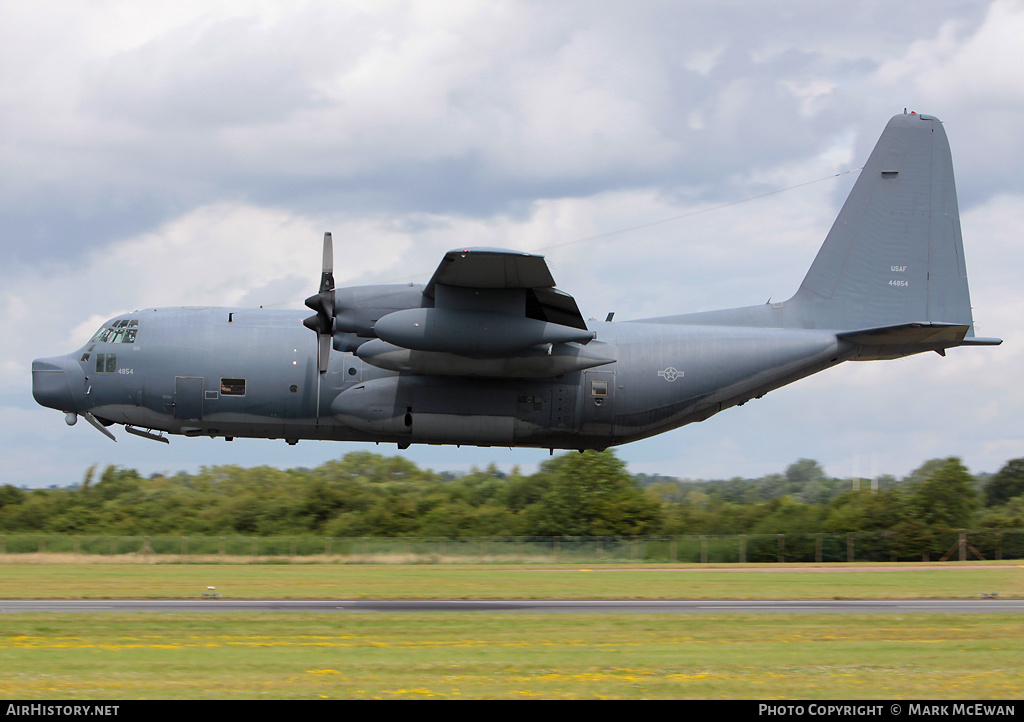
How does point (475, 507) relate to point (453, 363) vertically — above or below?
below

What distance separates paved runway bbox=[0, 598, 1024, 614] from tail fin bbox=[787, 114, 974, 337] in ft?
20.5

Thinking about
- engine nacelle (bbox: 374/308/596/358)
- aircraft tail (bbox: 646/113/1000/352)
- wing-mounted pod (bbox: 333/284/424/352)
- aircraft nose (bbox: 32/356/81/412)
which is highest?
aircraft tail (bbox: 646/113/1000/352)

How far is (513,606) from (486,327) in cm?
624

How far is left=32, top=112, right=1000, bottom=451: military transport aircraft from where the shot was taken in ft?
57.1

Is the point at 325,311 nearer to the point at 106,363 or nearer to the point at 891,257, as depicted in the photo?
the point at 106,363

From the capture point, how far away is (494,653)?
44.7 feet

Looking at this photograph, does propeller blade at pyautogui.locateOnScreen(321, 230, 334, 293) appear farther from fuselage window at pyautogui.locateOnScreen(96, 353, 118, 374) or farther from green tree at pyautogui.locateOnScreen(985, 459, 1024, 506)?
green tree at pyautogui.locateOnScreen(985, 459, 1024, 506)

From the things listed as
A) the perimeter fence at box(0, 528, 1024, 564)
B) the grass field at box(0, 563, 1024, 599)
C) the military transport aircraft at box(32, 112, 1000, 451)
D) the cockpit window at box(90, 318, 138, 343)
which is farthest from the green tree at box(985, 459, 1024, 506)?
the cockpit window at box(90, 318, 138, 343)

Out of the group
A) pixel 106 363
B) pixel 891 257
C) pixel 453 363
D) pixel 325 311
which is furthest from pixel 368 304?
pixel 891 257

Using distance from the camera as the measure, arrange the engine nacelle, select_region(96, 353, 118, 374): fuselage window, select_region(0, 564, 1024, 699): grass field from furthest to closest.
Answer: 1. select_region(96, 353, 118, 374): fuselage window
2. the engine nacelle
3. select_region(0, 564, 1024, 699): grass field

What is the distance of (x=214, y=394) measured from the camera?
61.4 ft

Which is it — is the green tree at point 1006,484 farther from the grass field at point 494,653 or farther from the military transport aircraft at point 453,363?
the military transport aircraft at point 453,363

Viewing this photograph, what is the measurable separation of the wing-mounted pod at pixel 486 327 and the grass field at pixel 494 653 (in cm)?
482

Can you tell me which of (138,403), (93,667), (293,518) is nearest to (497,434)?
(138,403)
